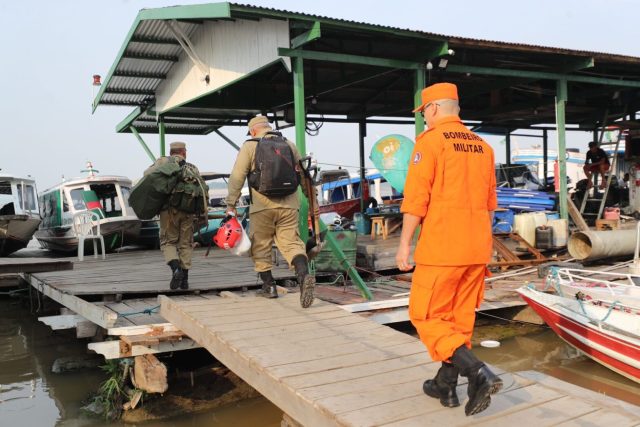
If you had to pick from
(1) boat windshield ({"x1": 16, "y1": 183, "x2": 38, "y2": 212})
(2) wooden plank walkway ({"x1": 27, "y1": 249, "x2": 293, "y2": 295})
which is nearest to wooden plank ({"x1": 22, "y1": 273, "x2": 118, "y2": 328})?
(2) wooden plank walkway ({"x1": 27, "y1": 249, "x2": 293, "y2": 295})

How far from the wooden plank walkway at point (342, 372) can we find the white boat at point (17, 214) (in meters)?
11.3

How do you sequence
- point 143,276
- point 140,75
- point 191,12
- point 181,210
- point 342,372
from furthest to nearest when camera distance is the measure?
1. point 140,75
2. point 143,276
3. point 191,12
4. point 181,210
5. point 342,372

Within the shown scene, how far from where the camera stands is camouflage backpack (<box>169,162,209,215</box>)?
602 centimetres

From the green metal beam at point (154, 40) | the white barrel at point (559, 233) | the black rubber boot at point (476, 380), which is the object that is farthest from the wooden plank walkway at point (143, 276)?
the white barrel at point (559, 233)

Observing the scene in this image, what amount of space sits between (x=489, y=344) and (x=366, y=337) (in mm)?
3127

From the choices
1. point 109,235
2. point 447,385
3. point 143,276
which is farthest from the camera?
point 109,235

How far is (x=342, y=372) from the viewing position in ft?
11.9

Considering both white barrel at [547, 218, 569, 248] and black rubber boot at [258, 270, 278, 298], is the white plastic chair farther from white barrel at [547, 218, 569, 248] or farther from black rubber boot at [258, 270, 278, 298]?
white barrel at [547, 218, 569, 248]

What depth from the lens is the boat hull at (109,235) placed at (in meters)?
13.4

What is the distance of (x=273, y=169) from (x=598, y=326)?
3.85 meters

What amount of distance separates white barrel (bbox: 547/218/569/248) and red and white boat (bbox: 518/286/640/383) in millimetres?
3882

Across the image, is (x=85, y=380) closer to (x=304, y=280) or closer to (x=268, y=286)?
(x=268, y=286)

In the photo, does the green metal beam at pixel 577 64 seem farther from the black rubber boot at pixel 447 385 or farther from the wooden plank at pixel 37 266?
the wooden plank at pixel 37 266

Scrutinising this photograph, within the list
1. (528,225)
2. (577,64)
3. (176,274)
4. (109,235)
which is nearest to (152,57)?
(109,235)
